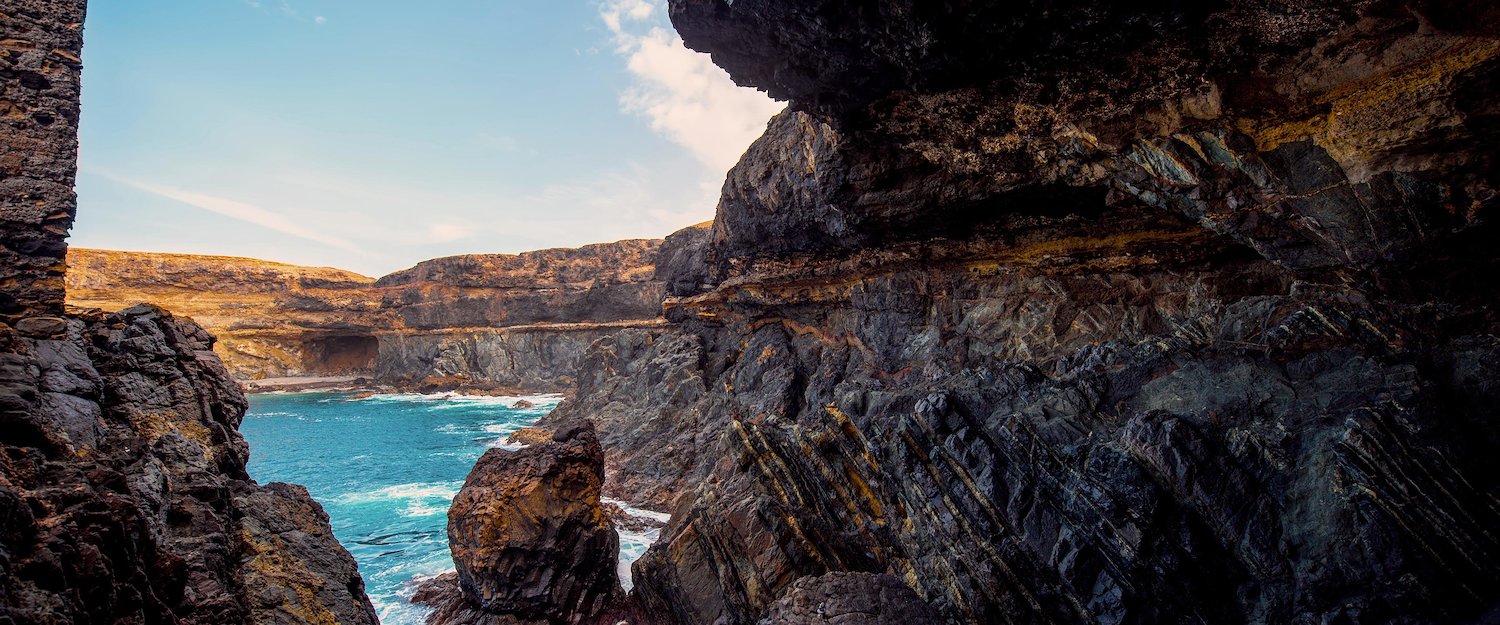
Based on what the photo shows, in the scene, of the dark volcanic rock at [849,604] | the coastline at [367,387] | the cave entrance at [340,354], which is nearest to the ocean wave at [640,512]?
the dark volcanic rock at [849,604]

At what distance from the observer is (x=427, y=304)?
6159 centimetres

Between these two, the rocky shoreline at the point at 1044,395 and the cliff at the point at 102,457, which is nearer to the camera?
the cliff at the point at 102,457

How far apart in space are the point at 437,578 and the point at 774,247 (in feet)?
48.2

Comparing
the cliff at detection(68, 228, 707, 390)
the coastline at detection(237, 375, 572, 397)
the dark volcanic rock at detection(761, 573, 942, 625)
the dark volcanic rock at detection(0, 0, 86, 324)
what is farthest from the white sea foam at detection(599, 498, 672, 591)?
the coastline at detection(237, 375, 572, 397)

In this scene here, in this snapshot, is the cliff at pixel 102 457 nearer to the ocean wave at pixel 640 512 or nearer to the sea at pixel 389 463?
the sea at pixel 389 463

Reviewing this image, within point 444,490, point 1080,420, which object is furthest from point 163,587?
point 444,490

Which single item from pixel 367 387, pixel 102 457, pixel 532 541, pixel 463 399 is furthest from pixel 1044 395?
pixel 367 387

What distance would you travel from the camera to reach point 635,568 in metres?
12.4

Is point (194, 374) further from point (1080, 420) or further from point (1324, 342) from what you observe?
point (1324, 342)

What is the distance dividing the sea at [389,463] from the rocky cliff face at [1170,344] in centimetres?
787

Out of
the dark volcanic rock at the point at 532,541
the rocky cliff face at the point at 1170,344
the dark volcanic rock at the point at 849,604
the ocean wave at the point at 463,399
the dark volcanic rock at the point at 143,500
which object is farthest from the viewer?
the ocean wave at the point at 463,399

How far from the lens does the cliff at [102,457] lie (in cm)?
420

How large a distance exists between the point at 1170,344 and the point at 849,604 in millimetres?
7073

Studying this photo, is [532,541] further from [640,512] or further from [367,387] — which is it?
[367,387]
